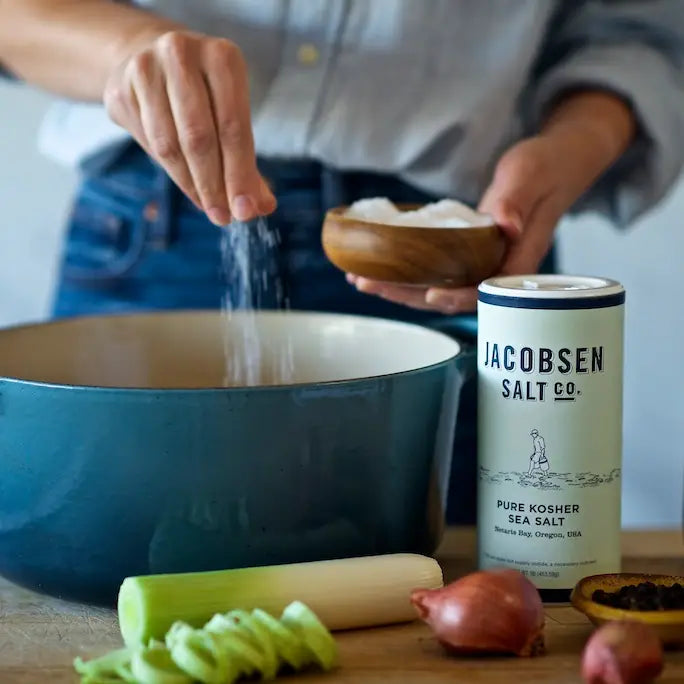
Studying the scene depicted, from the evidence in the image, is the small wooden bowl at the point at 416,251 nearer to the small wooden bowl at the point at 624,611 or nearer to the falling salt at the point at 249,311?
the falling salt at the point at 249,311

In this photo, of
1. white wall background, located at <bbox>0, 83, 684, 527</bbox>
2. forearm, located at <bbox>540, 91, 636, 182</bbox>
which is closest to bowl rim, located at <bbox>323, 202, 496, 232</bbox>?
forearm, located at <bbox>540, 91, 636, 182</bbox>

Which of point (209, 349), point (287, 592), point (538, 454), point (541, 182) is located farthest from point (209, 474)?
point (541, 182)

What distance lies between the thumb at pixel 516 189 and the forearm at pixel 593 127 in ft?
0.17

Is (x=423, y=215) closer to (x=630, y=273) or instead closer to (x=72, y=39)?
(x=72, y=39)

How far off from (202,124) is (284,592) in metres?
0.31

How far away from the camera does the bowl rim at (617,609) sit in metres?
0.64

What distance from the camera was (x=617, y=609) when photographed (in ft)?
2.14

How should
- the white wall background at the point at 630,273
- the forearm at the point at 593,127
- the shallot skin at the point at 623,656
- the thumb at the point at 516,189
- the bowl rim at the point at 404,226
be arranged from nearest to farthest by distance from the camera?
1. the shallot skin at the point at 623,656
2. the bowl rim at the point at 404,226
3. the thumb at the point at 516,189
4. the forearm at the point at 593,127
5. the white wall background at the point at 630,273

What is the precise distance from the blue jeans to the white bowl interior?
0.09m

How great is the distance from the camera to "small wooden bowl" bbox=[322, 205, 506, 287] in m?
0.81

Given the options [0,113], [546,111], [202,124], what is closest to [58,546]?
[202,124]

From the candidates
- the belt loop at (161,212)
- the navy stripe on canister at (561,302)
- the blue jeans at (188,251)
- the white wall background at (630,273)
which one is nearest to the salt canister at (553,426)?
the navy stripe on canister at (561,302)

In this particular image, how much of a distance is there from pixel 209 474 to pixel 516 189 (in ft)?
1.25

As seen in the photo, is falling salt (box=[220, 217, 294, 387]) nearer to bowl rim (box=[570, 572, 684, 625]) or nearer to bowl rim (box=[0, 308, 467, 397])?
bowl rim (box=[0, 308, 467, 397])
